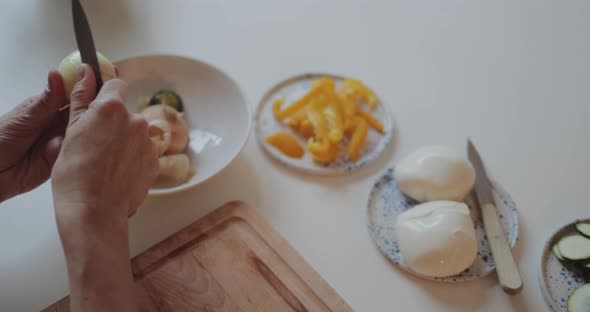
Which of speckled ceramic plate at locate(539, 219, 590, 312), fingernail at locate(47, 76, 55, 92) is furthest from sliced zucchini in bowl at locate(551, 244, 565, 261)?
fingernail at locate(47, 76, 55, 92)

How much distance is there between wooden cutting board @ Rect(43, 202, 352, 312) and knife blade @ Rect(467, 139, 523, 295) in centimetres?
32

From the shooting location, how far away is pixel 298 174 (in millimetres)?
1159

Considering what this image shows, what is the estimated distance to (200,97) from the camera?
123 centimetres

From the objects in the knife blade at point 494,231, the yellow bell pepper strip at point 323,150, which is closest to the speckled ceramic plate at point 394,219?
the knife blade at point 494,231

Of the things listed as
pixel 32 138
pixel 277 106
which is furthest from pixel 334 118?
pixel 32 138

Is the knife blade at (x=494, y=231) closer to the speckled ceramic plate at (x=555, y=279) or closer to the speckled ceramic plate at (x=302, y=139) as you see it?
the speckled ceramic plate at (x=555, y=279)

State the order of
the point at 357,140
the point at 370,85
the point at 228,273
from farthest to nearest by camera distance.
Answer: the point at 370,85
the point at 357,140
the point at 228,273

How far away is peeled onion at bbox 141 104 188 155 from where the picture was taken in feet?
3.54

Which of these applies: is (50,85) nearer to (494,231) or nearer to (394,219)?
(394,219)

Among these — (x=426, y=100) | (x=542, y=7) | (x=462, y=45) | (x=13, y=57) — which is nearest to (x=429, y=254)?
(x=426, y=100)

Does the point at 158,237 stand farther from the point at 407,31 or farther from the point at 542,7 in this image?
the point at 542,7

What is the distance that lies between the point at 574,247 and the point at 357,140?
0.51m

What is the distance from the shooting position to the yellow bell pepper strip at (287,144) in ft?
3.85

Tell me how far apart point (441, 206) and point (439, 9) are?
0.91 metres
